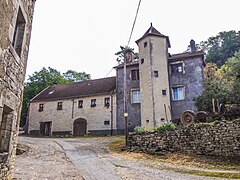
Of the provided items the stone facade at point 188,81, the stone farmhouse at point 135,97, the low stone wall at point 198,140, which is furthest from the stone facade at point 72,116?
the low stone wall at point 198,140

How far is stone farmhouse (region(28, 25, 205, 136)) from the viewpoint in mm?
22719

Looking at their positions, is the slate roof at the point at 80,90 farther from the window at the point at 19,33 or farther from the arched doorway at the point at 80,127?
the window at the point at 19,33

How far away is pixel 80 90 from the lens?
29.2 meters

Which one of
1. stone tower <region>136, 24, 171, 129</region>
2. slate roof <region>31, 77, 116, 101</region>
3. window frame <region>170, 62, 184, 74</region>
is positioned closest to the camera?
stone tower <region>136, 24, 171, 129</region>

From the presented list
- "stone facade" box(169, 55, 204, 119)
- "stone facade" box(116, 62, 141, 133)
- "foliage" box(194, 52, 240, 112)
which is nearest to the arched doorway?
"stone facade" box(116, 62, 141, 133)

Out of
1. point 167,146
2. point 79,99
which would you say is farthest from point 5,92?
point 79,99

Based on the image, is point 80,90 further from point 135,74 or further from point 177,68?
point 177,68

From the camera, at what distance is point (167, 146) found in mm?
13719

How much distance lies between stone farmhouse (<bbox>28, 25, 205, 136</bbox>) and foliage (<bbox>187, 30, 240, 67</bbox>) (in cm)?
1625

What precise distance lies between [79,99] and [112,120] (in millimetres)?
5355

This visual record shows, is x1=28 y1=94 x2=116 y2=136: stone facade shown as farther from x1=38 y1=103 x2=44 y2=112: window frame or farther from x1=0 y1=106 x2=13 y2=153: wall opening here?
x1=0 y1=106 x2=13 y2=153: wall opening

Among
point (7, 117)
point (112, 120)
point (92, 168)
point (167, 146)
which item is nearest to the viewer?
point (7, 117)

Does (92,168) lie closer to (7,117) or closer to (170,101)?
(7,117)

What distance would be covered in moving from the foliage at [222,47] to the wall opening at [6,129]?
→ 127 feet
